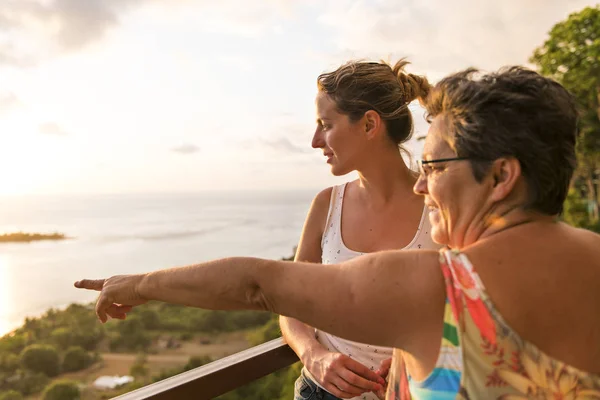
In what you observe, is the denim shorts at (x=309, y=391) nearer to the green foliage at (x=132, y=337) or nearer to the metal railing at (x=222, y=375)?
the metal railing at (x=222, y=375)

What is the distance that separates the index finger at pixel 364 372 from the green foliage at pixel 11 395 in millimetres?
1285

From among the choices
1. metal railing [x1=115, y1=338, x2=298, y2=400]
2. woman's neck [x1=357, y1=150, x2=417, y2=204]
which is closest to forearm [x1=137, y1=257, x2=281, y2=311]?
metal railing [x1=115, y1=338, x2=298, y2=400]

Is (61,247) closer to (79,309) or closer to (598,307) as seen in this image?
(79,309)

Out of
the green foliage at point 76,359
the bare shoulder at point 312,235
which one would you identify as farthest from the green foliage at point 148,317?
the bare shoulder at point 312,235

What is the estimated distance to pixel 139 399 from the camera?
1.28 m

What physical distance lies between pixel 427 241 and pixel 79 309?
65.2 inches

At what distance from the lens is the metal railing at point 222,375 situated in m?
1.35

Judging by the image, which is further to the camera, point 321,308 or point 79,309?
point 79,309

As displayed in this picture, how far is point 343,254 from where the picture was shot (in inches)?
65.1

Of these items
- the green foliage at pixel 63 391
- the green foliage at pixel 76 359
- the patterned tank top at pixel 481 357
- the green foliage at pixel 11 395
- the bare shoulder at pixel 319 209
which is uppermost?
the bare shoulder at pixel 319 209

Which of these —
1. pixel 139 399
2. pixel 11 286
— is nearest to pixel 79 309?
pixel 11 286

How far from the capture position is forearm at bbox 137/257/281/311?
0.83 metres

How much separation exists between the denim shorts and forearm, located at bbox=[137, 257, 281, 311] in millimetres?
802

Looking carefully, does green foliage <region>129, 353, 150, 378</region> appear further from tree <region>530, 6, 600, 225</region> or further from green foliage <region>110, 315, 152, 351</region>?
tree <region>530, 6, 600, 225</region>
